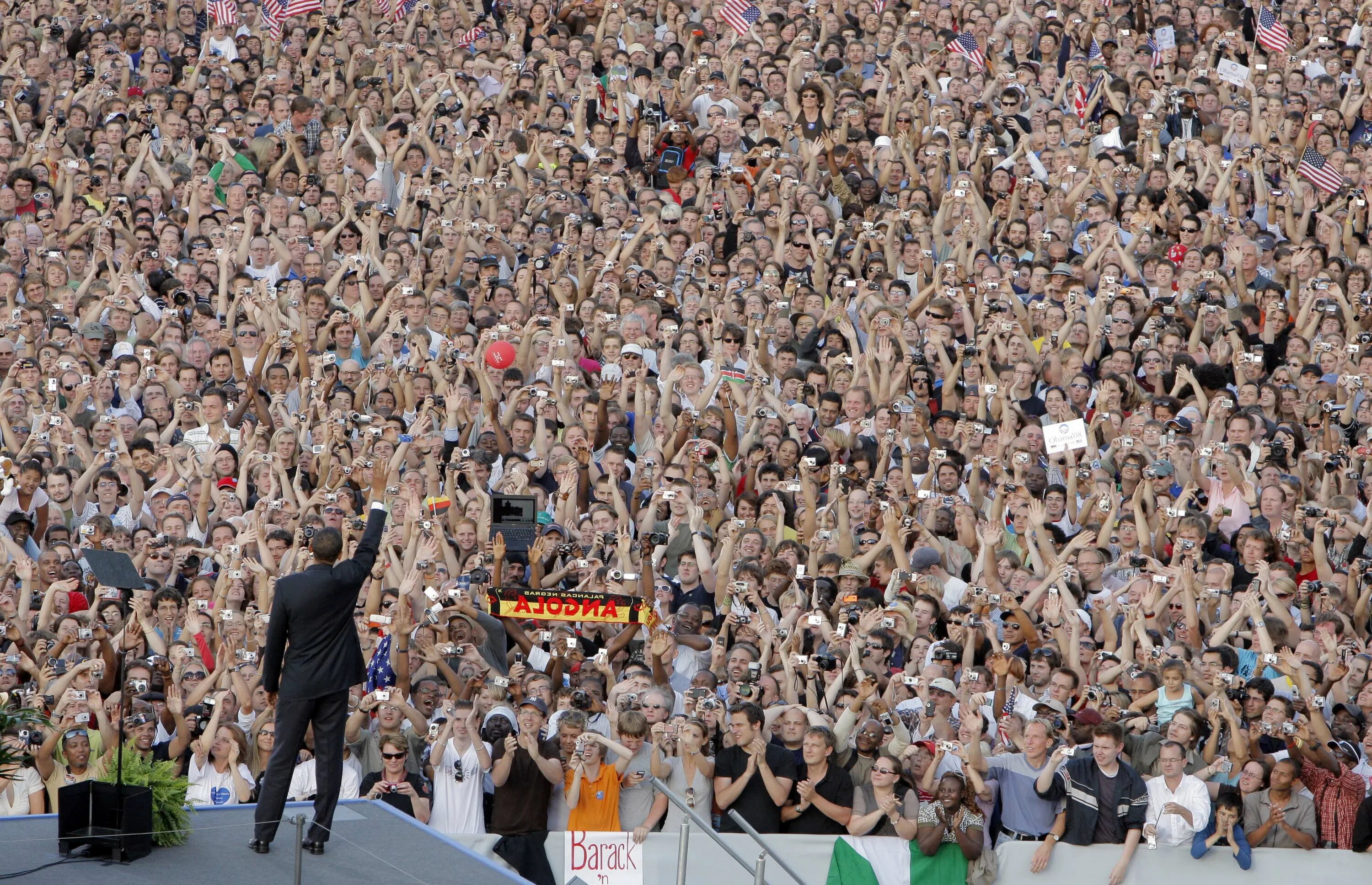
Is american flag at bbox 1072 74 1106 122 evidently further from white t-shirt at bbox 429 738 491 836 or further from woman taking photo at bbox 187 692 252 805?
woman taking photo at bbox 187 692 252 805

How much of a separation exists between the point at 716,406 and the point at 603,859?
A: 474 cm

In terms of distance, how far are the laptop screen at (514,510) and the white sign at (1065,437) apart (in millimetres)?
3811

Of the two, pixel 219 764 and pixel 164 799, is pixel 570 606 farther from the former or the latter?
pixel 164 799

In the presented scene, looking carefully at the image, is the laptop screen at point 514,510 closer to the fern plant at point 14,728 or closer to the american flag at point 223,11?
the fern plant at point 14,728

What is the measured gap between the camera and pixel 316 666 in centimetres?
859

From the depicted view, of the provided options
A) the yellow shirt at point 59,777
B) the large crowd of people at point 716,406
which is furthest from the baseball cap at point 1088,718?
the yellow shirt at point 59,777

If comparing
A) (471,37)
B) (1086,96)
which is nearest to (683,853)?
(1086,96)

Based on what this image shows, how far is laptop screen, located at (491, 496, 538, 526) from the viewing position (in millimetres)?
12742

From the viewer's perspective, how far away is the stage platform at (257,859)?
8320mm

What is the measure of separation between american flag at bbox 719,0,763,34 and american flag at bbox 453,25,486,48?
2348 millimetres

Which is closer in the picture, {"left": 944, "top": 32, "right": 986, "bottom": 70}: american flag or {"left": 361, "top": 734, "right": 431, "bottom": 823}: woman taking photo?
{"left": 361, "top": 734, "right": 431, "bottom": 823}: woman taking photo

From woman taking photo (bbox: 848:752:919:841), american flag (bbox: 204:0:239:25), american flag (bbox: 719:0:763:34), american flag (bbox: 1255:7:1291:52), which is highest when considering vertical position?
american flag (bbox: 1255:7:1291:52)

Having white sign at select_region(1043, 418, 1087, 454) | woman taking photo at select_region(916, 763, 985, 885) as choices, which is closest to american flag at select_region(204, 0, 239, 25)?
white sign at select_region(1043, 418, 1087, 454)

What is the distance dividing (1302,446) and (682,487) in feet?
14.9
